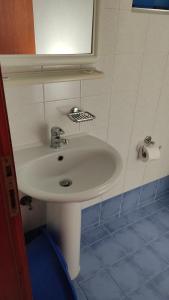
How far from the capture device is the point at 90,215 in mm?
1849

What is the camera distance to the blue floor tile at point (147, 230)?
190cm

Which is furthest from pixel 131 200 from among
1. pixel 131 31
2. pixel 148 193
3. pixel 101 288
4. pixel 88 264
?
pixel 131 31

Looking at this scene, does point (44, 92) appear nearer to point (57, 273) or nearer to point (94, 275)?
point (57, 273)

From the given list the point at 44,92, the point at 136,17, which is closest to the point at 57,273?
the point at 44,92

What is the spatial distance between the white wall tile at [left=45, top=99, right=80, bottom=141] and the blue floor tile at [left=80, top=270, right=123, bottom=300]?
0.96 metres

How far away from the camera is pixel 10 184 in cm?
53

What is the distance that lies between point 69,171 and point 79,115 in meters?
0.31

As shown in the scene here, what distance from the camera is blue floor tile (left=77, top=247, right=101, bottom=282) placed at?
158 centimetres

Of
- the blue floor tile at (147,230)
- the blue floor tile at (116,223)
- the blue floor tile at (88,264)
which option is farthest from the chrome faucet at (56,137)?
the blue floor tile at (147,230)

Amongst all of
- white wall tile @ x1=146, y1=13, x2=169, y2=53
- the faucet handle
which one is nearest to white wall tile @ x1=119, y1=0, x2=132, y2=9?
white wall tile @ x1=146, y1=13, x2=169, y2=53

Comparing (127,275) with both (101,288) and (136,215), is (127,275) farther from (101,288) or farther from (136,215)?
(136,215)

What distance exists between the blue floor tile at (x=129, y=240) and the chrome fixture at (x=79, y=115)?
3.56 ft

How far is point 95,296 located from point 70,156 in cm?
88

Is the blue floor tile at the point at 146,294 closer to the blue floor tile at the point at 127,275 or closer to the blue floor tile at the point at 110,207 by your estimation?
the blue floor tile at the point at 127,275
